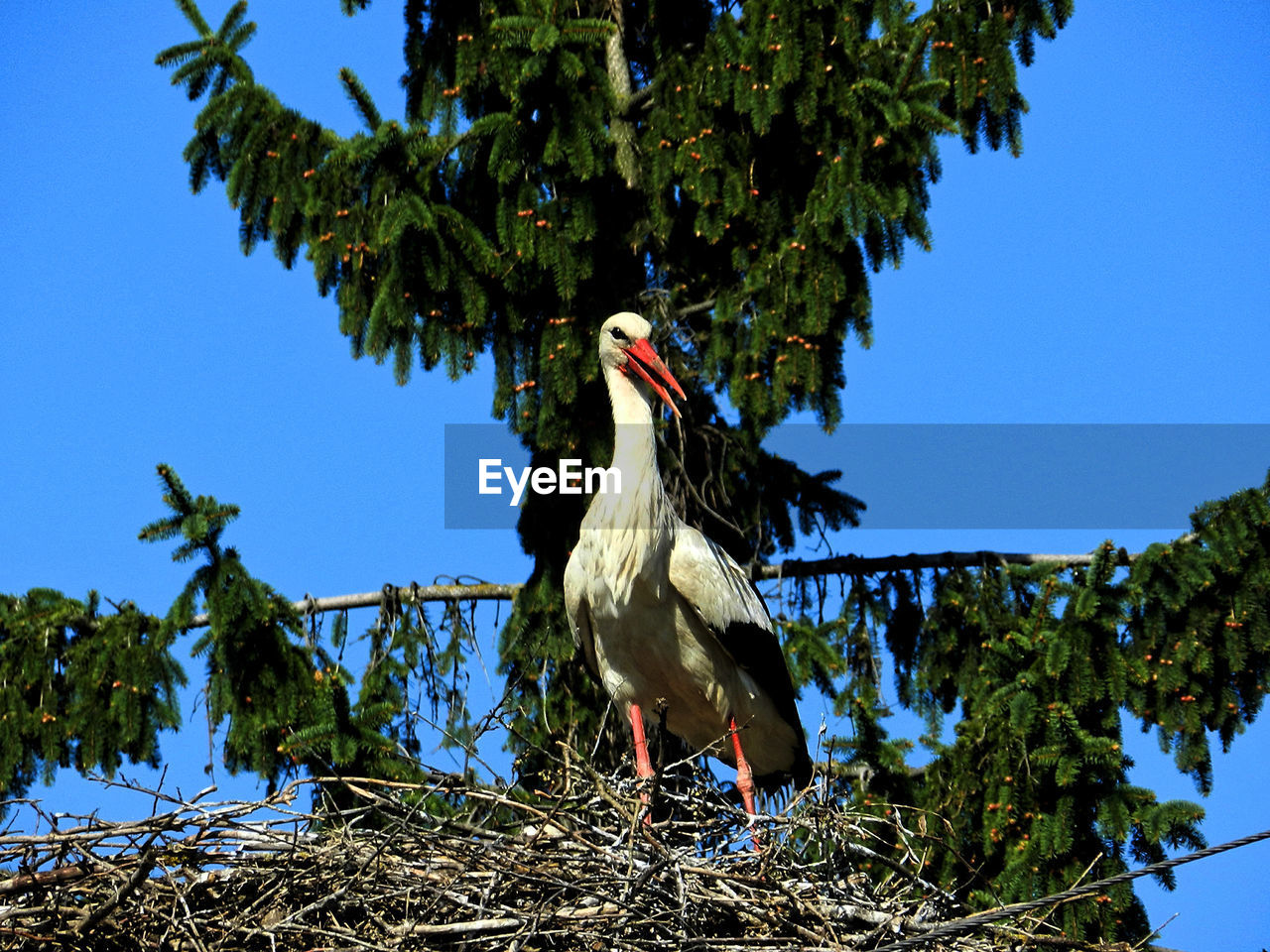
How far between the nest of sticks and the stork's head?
2.07 metres

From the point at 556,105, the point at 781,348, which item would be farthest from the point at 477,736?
the point at 556,105

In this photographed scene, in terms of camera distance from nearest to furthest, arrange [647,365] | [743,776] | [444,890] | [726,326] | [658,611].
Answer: [444,890]
[658,611]
[743,776]
[647,365]
[726,326]

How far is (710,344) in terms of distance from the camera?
7.01 metres

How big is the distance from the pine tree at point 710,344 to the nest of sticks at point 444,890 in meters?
1.89

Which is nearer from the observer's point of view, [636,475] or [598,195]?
[636,475]

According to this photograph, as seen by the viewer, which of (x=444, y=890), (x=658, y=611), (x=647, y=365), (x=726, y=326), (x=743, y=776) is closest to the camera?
(x=444, y=890)

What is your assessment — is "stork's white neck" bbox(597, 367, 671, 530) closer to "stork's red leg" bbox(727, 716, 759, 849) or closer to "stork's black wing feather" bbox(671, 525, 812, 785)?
"stork's black wing feather" bbox(671, 525, 812, 785)

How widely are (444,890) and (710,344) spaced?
11.9 feet

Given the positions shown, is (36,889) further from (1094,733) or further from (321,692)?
(1094,733)

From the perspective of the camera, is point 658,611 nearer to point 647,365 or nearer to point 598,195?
point 647,365

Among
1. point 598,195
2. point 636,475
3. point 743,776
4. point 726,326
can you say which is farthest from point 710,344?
point 743,776

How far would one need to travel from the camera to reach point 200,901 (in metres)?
4.00

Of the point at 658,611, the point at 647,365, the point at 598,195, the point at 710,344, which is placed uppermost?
the point at 598,195

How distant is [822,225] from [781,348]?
59 cm
